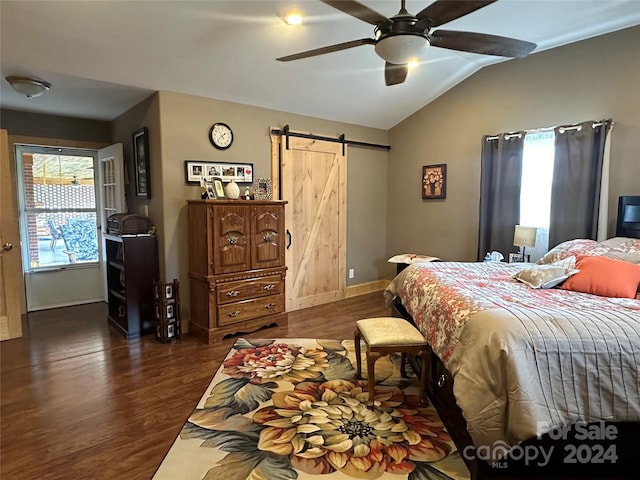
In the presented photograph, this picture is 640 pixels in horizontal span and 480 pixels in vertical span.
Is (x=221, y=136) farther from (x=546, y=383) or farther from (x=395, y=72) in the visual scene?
(x=546, y=383)

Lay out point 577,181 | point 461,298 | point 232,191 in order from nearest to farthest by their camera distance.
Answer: point 461,298 → point 577,181 → point 232,191

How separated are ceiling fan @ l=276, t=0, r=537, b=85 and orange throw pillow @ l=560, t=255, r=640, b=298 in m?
1.58

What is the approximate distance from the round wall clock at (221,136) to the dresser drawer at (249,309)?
1.78m

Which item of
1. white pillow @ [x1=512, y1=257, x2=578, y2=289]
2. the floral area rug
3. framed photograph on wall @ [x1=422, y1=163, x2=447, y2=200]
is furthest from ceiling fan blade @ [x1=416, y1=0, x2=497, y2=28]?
framed photograph on wall @ [x1=422, y1=163, x2=447, y2=200]

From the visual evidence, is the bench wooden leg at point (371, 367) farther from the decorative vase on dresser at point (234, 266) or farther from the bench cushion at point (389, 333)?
the decorative vase on dresser at point (234, 266)

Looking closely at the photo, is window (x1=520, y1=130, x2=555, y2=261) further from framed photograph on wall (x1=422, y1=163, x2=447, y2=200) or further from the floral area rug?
the floral area rug

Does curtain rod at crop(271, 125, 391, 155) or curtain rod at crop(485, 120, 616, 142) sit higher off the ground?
curtain rod at crop(271, 125, 391, 155)

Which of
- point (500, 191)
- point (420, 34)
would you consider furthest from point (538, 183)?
point (420, 34)

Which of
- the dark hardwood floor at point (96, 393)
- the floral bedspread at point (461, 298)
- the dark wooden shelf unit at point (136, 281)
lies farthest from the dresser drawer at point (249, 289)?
the floral bedspread at point (461, 298)

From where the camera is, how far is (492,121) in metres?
4.52

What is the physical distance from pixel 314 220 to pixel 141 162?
2.25 metres

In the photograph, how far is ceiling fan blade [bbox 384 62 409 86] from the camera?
2916 millimetres

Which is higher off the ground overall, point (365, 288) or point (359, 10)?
point (359, 10)

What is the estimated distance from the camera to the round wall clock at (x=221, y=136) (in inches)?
160
